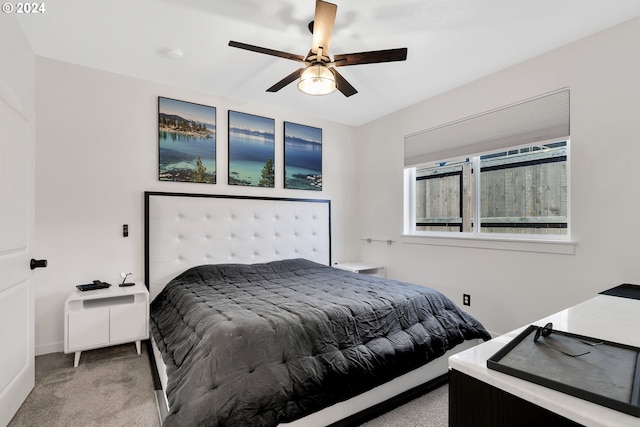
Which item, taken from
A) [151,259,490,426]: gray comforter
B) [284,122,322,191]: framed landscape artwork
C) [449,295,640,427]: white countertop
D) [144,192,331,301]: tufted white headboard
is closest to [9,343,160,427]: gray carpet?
[151,259,490,426]: gray comforter

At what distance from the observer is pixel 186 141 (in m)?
3.32

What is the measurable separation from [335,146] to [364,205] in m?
0.94

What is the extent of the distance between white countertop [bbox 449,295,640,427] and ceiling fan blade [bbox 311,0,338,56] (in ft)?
6.06

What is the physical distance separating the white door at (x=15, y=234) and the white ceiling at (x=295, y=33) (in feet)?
1.89

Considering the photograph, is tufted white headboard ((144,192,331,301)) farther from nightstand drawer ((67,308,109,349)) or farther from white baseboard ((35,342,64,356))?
white baseboard ((35,342,64,356))

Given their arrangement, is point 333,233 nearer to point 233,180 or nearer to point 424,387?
point 233,180

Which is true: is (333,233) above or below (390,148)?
below

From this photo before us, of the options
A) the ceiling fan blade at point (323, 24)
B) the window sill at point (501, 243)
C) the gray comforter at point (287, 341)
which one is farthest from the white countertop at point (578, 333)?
the ceiling fan blade at point (323, 24)

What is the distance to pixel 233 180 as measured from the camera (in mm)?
3598

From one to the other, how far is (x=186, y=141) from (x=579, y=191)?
3.59 metres

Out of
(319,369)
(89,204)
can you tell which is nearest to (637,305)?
(319,369)

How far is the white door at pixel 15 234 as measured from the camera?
1711 mm

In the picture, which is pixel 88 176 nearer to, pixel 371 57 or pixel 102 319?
pixel 102 319

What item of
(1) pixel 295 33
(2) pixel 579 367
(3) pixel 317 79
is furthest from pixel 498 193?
(2) pixel 579 367
